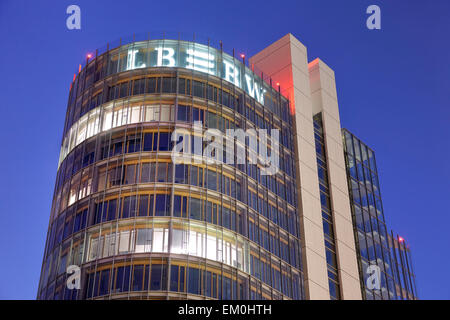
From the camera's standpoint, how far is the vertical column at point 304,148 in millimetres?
71312

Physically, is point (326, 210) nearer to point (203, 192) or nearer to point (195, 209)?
point (203, 192)

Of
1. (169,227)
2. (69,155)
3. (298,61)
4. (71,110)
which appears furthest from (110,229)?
(298,61)

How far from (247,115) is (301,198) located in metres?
11.1

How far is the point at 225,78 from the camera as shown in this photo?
7469cm

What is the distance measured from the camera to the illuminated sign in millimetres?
73125

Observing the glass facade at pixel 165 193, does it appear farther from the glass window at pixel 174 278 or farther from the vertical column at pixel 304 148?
the vertical column at pixel 304 148

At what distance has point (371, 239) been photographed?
84688 mm

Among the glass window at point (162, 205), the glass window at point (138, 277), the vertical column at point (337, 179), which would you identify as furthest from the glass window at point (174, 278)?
the vertical column at point (337, 179)

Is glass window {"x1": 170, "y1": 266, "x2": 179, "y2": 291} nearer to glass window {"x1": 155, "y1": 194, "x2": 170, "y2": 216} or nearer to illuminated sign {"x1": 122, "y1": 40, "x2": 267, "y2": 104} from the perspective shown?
glass window {"x1": 155, "y1": 194, "x2": 170, "y2": 216}

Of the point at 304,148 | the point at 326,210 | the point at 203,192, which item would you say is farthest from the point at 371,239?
the point at 203,192

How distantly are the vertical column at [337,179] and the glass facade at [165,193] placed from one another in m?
7.83

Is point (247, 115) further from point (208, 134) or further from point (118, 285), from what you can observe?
point (118, 285)

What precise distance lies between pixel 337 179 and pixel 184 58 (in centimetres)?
2534
